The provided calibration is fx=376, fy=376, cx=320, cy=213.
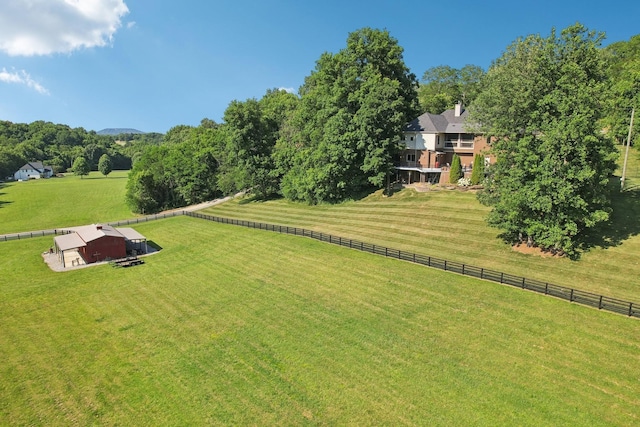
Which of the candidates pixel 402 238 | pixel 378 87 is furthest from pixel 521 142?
pixel 378 87

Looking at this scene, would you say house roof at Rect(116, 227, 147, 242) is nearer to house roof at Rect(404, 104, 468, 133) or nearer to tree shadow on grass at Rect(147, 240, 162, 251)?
tree shadow on grass at Rect(147, 240, 162, 251)

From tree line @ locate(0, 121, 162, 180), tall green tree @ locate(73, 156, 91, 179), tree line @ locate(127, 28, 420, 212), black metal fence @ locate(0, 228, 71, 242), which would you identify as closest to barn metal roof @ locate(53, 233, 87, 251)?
black metal fence @ locate(0, 228, 71, 242)

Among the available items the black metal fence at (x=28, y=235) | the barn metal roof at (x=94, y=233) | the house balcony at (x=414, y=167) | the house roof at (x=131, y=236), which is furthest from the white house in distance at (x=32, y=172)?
the house balcony at (x=414, y=167)

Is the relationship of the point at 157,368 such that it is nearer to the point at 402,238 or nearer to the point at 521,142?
the point at 402,238

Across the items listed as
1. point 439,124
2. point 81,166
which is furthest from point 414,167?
point 81,166

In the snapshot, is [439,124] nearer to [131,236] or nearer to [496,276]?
[496,276]
